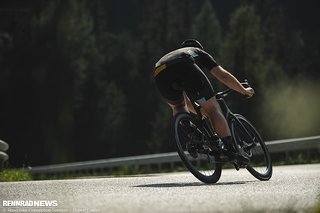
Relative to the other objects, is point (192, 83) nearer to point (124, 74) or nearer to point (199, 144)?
point (199, 144)

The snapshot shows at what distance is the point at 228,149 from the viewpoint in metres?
8.05

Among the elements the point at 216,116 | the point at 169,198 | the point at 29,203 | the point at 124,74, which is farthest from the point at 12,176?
the point at 124,74

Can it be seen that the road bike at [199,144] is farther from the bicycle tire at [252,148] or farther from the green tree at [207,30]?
the green tree at [207,30]

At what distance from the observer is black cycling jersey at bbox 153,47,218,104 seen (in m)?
7.87

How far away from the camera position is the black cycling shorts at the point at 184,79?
25.8ft

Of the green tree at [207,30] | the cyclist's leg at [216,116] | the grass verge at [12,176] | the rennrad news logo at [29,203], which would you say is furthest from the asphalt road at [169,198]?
the green tree at [207,30]

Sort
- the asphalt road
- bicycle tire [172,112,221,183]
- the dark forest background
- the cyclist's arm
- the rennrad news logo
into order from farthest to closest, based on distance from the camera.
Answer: the dark forest background, the cyclist's arm, bicycle tire [172,112,221,183], the rennrad news logo, the asphalt road

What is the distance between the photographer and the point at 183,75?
7902 millimetres

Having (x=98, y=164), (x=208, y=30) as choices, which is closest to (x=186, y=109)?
(x=98, y=164)

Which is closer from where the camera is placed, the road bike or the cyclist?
the road bike

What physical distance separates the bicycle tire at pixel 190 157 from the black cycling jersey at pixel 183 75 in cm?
30

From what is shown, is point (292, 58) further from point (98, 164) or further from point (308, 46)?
point (98, 164)

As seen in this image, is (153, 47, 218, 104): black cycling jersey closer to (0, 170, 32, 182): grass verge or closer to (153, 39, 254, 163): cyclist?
(153, 39, 254, 163): cyclist

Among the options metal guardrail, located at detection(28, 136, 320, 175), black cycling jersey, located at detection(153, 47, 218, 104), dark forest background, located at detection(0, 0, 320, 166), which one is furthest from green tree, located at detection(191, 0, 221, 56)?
black cycling jersey, located at detection(153, 47, 218, 104)
